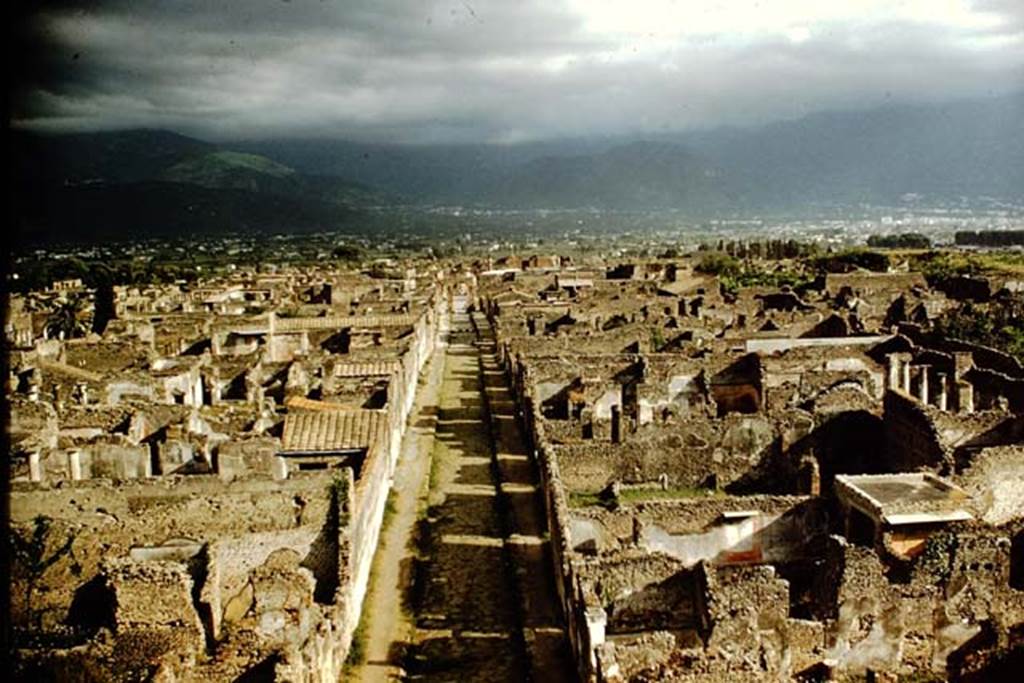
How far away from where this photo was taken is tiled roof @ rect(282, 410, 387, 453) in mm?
24578

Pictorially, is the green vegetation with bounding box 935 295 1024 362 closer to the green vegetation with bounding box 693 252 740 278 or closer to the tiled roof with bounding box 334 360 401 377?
the tiled roof with bounding box 334 360 401 377

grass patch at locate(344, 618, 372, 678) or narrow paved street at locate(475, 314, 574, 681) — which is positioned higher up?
narrow paved street at locate(475, 314, 574, 681)

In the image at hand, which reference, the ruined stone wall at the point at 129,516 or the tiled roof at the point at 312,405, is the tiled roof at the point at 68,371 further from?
the ruined stone wall at the point at 129,516

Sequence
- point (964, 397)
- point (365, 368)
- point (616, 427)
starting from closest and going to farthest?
1. point (616, 427)
2. point (964, 397)
3. point (365, 368)

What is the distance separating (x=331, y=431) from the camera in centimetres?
2528

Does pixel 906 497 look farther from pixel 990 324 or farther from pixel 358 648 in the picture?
pixel 990 324

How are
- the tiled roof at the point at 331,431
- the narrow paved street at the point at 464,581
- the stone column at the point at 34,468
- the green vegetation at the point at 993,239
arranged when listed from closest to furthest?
the narrow paved street at the point at 464,581, the stone column at the point at 34,468, the tiled roof at the point at 331,431, the green vegetation at the point at 993,239

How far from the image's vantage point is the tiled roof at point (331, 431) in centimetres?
2458

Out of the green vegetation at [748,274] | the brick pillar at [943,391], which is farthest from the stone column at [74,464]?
the green vegetation at [748,274]

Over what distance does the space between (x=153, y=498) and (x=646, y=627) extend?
10305 mm

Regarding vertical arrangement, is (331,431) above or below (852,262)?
below

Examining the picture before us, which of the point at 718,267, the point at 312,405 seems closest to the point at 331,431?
the point at 312,405

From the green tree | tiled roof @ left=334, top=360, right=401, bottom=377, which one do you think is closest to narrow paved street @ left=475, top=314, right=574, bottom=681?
tiled roof @ left=334, top=360, right=401, bottom=377

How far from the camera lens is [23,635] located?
16766 millimetres
